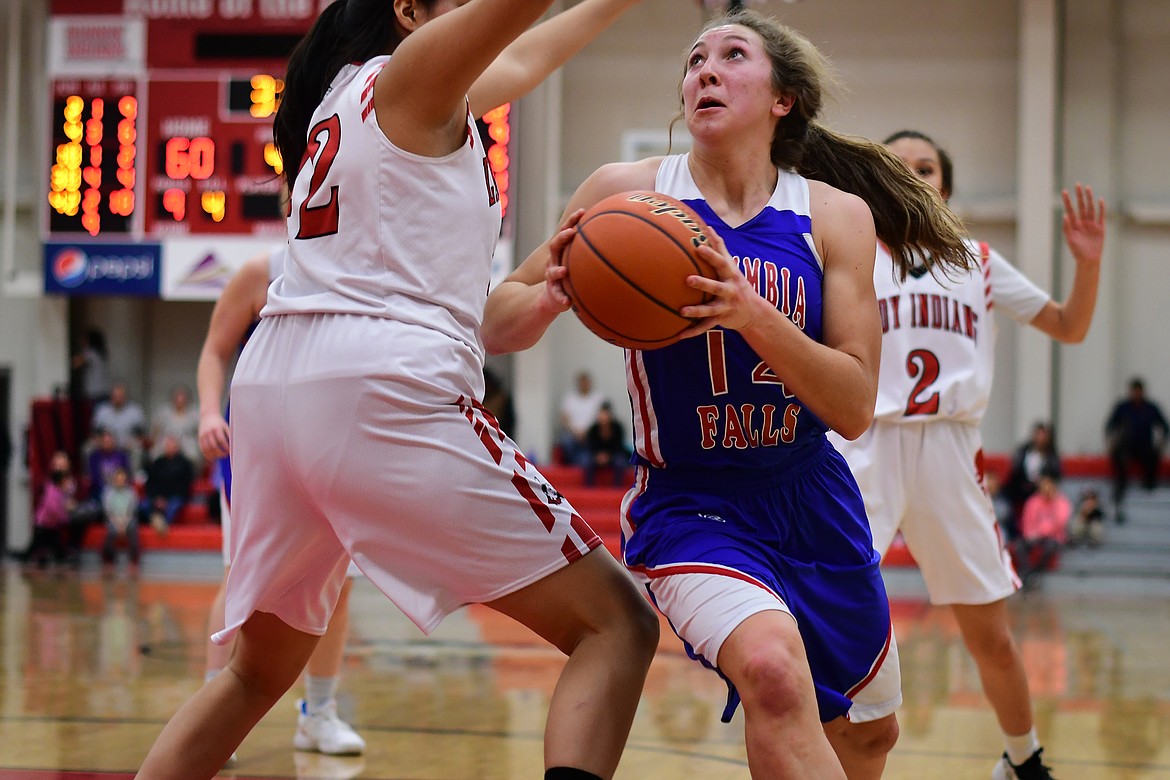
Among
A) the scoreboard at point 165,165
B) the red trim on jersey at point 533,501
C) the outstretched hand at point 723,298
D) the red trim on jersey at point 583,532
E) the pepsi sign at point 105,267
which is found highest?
the scoreboard at point 165,165

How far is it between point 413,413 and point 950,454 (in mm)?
2312

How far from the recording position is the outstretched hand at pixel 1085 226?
4.14m

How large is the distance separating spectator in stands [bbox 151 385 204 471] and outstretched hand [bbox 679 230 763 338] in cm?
1302

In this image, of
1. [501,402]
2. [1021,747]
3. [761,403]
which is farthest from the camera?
[501,402]

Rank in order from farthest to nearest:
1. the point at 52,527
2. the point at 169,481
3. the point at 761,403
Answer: the point at 169,481 → the point at 52,527 → the point at 761,403

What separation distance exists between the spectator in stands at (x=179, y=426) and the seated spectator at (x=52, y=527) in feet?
3.88

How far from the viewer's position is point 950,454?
4.10 meters

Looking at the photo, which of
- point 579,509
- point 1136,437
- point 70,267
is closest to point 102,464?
point 70,267

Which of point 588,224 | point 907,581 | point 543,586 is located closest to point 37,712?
point 543,586

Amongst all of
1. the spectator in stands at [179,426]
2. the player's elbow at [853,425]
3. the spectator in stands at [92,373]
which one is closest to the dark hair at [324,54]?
the player's elbow at [853,425]

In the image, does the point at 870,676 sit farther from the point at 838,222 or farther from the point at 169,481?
the point at 169,481

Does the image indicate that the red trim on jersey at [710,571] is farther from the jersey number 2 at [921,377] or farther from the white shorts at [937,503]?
the jersey number 2 at [921,377]

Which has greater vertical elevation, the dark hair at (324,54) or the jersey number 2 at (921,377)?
the dark hair at (324,54)

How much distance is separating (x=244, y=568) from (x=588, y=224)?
958 mm
